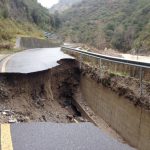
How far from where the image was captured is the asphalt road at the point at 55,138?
7.11m

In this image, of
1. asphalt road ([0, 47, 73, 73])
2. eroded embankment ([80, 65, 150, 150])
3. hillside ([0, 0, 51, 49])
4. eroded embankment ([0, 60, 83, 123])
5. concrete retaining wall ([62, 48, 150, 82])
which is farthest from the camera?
hillside ([0, 0, 51, 49])

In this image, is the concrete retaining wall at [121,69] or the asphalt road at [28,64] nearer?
the concrete retaining wall at [121,69]

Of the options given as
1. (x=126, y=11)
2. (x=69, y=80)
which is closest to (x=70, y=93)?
(x=69, y=80)

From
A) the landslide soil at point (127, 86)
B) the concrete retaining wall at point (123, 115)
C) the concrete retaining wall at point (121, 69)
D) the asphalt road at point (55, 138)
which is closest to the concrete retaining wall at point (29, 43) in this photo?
the concrete retaining wall at point (121, 69)

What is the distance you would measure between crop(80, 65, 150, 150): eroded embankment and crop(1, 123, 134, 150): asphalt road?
107cm

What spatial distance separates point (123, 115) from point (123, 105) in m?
0.41

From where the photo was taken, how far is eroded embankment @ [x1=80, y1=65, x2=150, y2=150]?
9084mm

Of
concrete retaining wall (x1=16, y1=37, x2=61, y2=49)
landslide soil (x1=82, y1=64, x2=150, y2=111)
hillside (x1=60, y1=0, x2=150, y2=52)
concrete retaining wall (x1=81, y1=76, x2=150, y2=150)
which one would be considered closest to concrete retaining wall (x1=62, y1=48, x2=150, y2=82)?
landslide soil (x1=82, y1=64, x2=150, y2=111)

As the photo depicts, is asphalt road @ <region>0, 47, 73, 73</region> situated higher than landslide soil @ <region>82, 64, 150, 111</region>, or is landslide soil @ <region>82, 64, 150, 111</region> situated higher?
landslide soil @ <region>82, 64, 150, 111</region>

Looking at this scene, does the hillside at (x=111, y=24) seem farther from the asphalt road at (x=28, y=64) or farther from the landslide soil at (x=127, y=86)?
the landslide soil at (x=127, y=86)

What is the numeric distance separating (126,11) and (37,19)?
29.7m

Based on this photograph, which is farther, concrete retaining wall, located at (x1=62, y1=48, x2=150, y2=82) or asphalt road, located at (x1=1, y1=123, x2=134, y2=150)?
concrete retaining wall, located at (x1=62, y1=48, x2=150, y2=82)

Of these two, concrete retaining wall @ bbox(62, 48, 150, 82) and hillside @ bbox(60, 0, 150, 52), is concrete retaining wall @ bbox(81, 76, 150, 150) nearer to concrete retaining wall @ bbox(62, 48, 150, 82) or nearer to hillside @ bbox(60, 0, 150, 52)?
concrete retaining wall @ bbox(62, 48, 150, 82)

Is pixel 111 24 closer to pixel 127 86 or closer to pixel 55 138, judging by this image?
pixel 127 86
